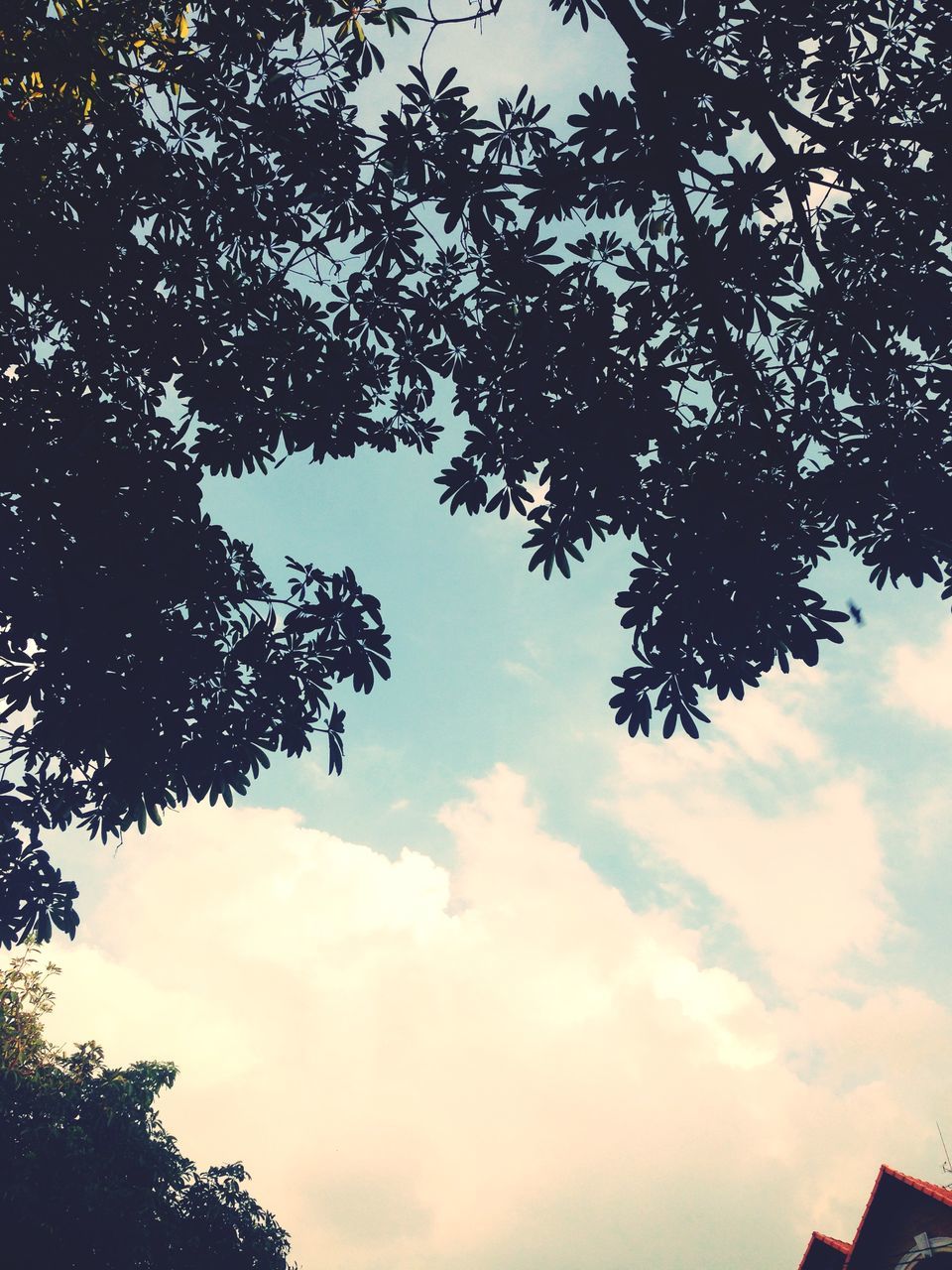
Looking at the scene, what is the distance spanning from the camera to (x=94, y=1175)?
22344mm

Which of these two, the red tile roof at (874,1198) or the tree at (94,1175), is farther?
the tree at (94,1175)

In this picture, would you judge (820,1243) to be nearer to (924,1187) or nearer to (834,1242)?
(834,1242)

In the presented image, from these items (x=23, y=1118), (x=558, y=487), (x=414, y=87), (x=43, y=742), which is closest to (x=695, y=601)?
(x=558, y=487)

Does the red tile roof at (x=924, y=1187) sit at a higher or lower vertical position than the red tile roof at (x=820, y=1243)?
higher

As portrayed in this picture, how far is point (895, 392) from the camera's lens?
7.25m

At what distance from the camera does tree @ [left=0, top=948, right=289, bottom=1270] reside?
70.3 ft

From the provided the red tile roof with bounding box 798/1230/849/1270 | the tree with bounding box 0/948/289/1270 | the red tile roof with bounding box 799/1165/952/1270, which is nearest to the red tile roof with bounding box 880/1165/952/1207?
the red tile roof with bounding box 799/1165/952/1270

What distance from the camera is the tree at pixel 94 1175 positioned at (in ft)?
70.3

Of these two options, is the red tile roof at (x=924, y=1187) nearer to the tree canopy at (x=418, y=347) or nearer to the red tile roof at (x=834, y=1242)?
the red tile roof at (x=834, y=1242)

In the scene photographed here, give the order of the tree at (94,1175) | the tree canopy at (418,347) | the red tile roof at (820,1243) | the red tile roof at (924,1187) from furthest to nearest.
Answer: the tree at (94,1175), the red tile roof at (820,1243), the red tile roof at (924,1187), the tree canopy at (418,347)

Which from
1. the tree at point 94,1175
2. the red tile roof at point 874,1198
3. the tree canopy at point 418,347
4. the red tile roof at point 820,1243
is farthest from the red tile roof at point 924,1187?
the tree at point 94,1175

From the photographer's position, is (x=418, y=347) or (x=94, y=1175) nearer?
(x=418, y=347)

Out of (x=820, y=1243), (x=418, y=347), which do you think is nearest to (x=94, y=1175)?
(x=820, y=1243)

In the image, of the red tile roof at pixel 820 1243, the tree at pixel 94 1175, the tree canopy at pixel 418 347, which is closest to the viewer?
the tree canopy at pixel 418 347
